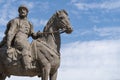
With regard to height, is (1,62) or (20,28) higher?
(20,28)

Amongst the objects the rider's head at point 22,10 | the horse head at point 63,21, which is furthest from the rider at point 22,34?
the horse head at point 63,21

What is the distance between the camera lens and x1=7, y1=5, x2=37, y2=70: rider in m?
11.1

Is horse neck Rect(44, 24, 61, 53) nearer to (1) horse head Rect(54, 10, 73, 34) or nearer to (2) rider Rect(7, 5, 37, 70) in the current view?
(1) horse head Rect(54, 10, 73, 34)

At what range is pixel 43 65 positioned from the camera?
11.2m

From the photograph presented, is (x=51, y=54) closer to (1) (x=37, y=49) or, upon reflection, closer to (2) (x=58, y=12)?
(1) (x=37, y=49)

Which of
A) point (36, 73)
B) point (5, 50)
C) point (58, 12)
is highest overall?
point (58, 12)

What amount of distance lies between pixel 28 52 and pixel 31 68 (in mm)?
506

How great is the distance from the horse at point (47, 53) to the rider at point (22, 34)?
0.75ft

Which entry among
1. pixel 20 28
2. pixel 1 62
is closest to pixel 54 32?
pixel 20 28

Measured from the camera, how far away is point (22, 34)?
11594mm

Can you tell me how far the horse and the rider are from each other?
0.75 ft

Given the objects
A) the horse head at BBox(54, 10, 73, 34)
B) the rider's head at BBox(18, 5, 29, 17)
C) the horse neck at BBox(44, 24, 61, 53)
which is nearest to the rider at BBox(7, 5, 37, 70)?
the rider's head at BBox(18, 5, 29, 17)

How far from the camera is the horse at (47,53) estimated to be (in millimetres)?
11250

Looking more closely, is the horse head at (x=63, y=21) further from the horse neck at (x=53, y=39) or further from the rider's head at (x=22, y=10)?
the rider's head at (x=22, y=10)
